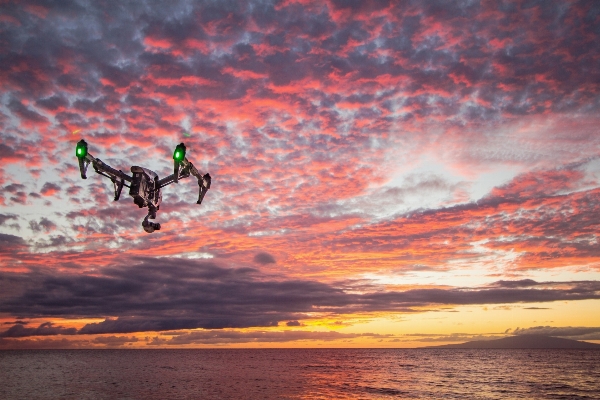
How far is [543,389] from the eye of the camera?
247ft

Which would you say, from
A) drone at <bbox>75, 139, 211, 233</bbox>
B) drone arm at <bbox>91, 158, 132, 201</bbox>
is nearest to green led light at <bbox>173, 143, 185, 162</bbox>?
drone at <bbox>75, 139, 211, 233</bbox>

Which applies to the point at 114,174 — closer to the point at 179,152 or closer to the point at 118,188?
the point at 118,188

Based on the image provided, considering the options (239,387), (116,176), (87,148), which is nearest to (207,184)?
(116,176)

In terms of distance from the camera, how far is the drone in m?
10.2

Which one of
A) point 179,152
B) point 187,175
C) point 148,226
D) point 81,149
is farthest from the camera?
point 148,226

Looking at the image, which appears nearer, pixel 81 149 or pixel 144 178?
pixel 81 149

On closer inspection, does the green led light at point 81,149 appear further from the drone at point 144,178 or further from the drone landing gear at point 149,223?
the drone landing gear at point 149,223

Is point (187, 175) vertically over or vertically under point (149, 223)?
over

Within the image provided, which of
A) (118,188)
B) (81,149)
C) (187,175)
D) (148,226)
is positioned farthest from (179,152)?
(148,226)

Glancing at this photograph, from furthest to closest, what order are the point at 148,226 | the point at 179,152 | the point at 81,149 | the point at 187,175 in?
the point at 148,226
the point at 187,175
the point at 81,149
the point at 179,152

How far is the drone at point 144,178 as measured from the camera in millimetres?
10227

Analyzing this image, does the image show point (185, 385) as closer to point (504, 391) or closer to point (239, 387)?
point (239, 387)

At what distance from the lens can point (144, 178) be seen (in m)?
11.1

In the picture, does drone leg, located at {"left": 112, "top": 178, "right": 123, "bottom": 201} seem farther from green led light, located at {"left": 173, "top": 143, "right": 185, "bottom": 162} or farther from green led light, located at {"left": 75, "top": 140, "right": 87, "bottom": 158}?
green led light, located at {"left": 173, "top": 143, "right": 185, "bottom": 162}
